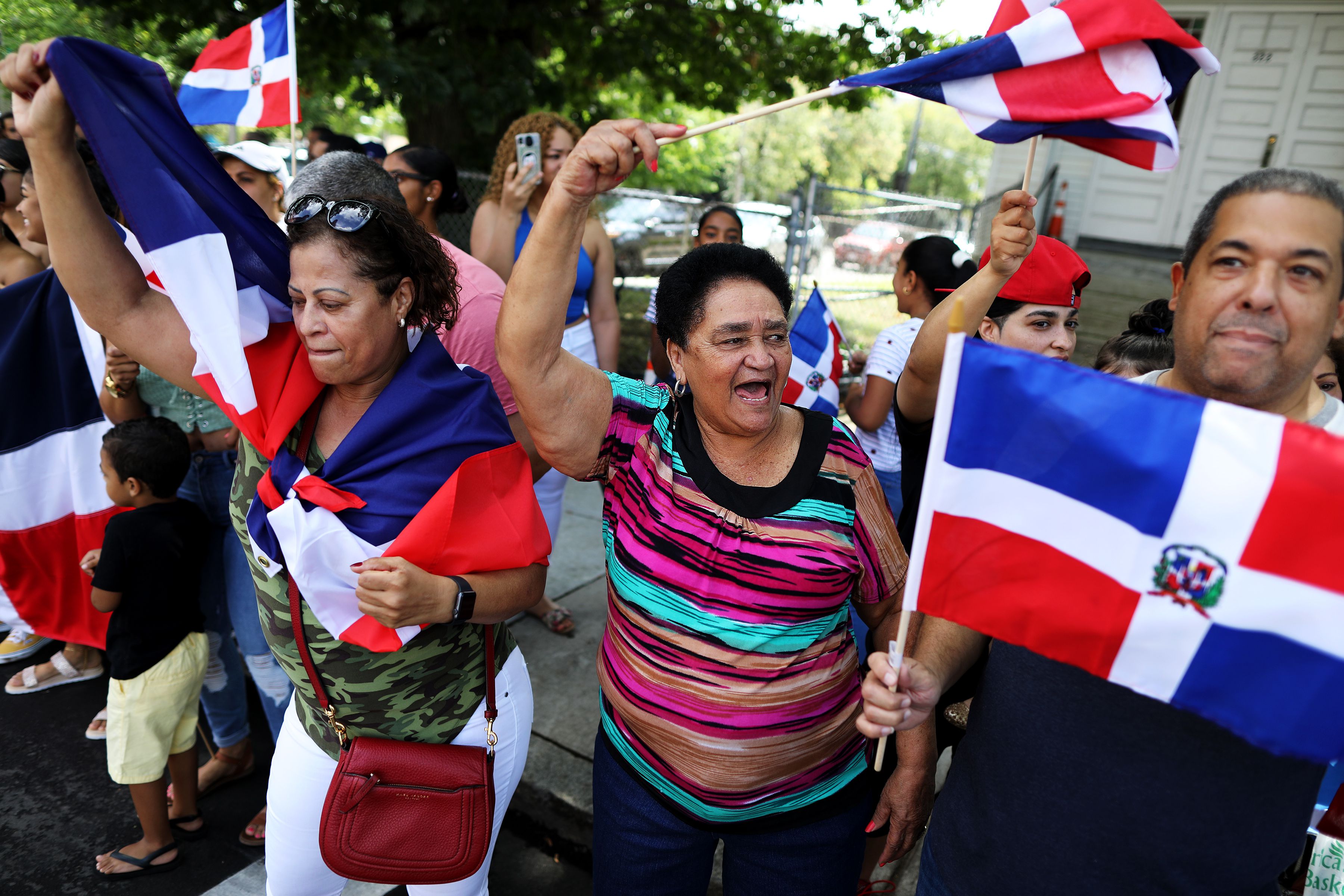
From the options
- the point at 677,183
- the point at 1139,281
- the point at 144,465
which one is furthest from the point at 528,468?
the point at 677,183

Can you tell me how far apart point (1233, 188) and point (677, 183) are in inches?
783

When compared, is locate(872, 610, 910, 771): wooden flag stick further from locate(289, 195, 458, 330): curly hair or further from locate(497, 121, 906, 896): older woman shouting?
locate(289, 195, 458, 330): curly hair

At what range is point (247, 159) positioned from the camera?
3.62m

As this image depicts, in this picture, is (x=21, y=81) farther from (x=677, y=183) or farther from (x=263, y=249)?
(x=677, y=183)

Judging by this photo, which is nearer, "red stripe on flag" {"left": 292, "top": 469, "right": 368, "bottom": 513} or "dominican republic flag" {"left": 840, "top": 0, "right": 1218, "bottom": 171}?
"dominican republic flag" {"left": 840, "top": 0, "right": 1218, "bottom": 171}

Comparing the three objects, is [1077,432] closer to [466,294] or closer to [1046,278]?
[1046,278]

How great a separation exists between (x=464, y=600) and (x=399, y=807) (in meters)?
0.52

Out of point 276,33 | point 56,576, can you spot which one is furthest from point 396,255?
point 276,33

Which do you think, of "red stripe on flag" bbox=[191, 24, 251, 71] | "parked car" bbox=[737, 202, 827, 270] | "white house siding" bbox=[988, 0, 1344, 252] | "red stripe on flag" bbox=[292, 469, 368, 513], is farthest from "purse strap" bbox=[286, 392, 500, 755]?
"white house siding" bbox=[988, 0, 1344, 252]

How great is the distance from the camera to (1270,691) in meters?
1.19

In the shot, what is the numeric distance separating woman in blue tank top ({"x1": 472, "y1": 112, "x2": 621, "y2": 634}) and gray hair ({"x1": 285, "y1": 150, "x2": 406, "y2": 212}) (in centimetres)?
130

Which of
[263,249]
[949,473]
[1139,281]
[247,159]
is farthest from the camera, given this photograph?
[1139,281]

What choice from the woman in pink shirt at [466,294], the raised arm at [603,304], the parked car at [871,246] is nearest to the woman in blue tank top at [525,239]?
the raised arm at [603,304]

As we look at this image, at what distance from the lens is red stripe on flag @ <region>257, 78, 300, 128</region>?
13.3ft
